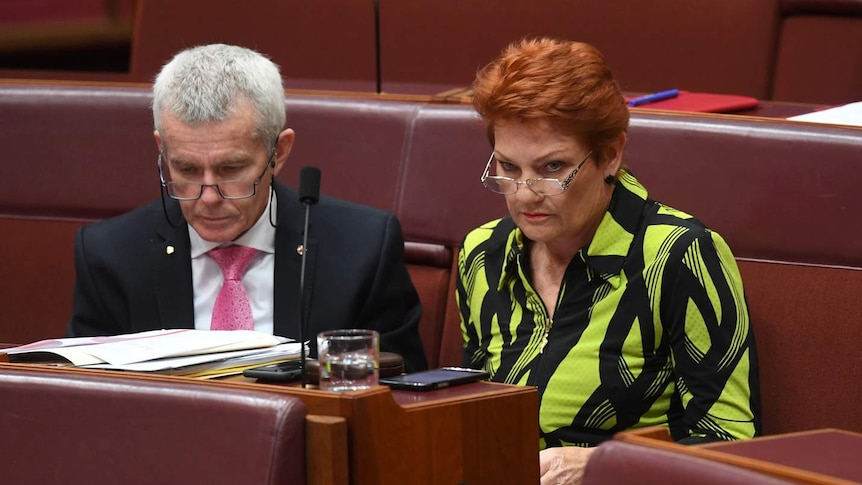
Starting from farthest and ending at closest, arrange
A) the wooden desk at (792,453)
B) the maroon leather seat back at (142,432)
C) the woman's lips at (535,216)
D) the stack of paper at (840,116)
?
the stack of paper at (840,116) < the woman's lips at (535,216) < the maroon leather seat back at (142,432) < the wooden desk at (792,453)

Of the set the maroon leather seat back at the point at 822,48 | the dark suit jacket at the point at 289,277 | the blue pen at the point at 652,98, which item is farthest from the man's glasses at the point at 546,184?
the maroon leather seat back at the point at 822,48

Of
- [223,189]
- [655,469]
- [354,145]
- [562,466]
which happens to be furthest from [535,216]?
[655,469]

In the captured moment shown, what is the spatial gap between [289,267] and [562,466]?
0.47 meters

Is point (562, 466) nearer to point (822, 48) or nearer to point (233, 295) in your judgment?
point (233, 295)

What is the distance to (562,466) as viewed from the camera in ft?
4.45

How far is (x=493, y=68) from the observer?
1475 millimetres

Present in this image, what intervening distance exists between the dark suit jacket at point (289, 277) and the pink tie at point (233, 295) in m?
0.04

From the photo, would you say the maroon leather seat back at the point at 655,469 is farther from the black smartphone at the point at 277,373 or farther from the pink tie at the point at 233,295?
the pink tie at the point at 233,295

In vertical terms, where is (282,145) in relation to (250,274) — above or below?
above

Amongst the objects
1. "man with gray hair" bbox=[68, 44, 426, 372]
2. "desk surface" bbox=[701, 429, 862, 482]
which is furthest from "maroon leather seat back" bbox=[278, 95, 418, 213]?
"desk surface" bbox=[701, 429, 862, 482]

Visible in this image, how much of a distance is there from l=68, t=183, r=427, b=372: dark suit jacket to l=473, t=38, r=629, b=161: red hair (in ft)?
0.94

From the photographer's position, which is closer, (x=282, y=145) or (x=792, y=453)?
(x=792, y=453)

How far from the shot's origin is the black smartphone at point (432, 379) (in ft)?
3.50

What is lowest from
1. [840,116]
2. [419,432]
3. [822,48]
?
[419,432]
